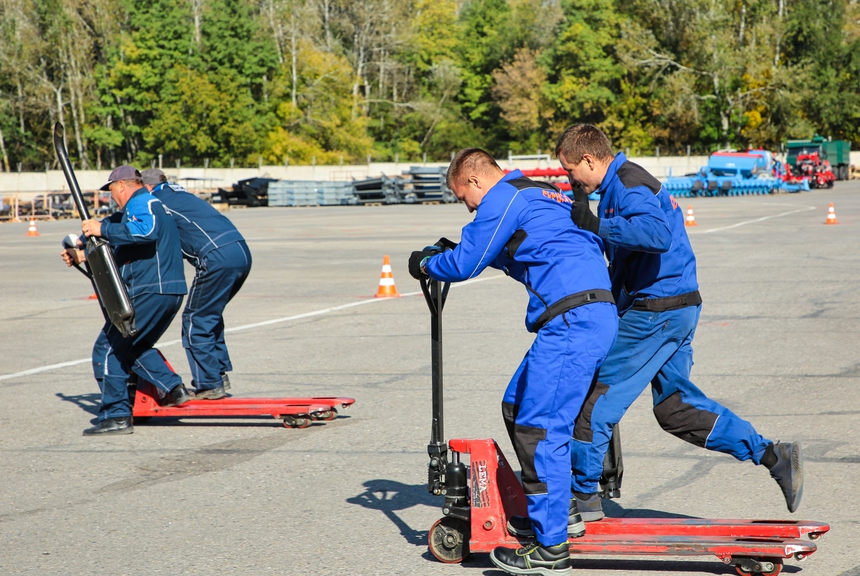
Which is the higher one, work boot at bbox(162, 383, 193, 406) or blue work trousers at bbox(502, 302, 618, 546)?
blue work trousers at bbox(502, 302, 618, 546)

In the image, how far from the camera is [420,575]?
4.46m

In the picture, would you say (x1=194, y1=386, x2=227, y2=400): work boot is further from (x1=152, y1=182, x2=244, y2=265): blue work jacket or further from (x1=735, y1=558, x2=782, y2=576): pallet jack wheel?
(x1=735, y1=558, x2=782, y2=576): pallet jack wheel

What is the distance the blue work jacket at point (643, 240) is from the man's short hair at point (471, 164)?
1.82 ft

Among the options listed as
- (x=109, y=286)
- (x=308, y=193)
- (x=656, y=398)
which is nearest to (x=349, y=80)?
(x=308, y=193)

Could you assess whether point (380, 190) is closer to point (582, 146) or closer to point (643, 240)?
point (582, 146)

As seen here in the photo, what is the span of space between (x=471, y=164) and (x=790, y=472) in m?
1.93

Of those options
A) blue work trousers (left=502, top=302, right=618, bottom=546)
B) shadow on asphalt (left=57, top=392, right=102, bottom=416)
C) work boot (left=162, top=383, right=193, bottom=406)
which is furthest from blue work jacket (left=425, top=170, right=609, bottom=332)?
shadow on asphalt (left=57, top=392, right=102, bottom=416)

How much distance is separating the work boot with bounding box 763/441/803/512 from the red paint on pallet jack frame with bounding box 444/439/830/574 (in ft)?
1.26

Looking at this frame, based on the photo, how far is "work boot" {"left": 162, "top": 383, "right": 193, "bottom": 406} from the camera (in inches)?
287

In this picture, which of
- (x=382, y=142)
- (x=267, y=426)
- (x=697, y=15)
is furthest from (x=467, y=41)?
(x=267, y=426)

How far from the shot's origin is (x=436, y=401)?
4.52m

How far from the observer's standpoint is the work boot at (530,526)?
4406 millimetres

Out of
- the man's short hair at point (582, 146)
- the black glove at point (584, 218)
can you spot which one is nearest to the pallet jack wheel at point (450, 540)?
the black glove at point (584, 218)

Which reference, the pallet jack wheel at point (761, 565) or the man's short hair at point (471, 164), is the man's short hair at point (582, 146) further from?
the pallet jack wheel at point (761, 565)
